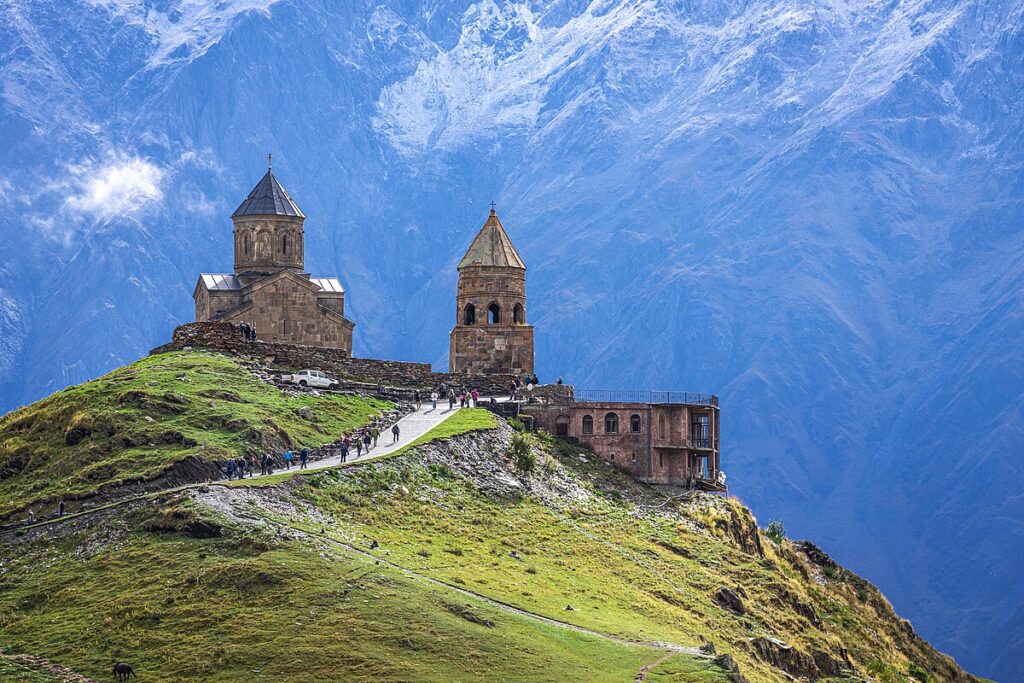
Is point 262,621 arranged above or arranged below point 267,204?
below

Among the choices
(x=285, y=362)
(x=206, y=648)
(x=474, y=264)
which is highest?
(x=474, y=264)

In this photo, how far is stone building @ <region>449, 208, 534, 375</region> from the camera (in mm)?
106688

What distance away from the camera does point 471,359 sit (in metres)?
107

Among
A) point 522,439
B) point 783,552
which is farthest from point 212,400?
point 783,552

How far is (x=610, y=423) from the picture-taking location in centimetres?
10038

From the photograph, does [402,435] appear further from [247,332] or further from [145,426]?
[145,426]

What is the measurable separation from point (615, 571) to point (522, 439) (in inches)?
485

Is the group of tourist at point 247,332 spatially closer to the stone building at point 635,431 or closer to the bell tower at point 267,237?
the bell tower at point 267,237

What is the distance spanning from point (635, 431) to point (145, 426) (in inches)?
1125

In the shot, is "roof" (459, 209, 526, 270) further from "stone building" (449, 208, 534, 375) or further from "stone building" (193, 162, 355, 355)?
"stone building" (193, 162, 355, 355)

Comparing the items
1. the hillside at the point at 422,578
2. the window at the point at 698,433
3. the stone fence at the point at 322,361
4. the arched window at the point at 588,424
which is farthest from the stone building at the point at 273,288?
the window at the point at 698,433

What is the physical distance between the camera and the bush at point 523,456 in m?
91.1

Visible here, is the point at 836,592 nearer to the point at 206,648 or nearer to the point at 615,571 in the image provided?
the point at 615,571

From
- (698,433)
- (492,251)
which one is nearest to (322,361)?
(492,251)
